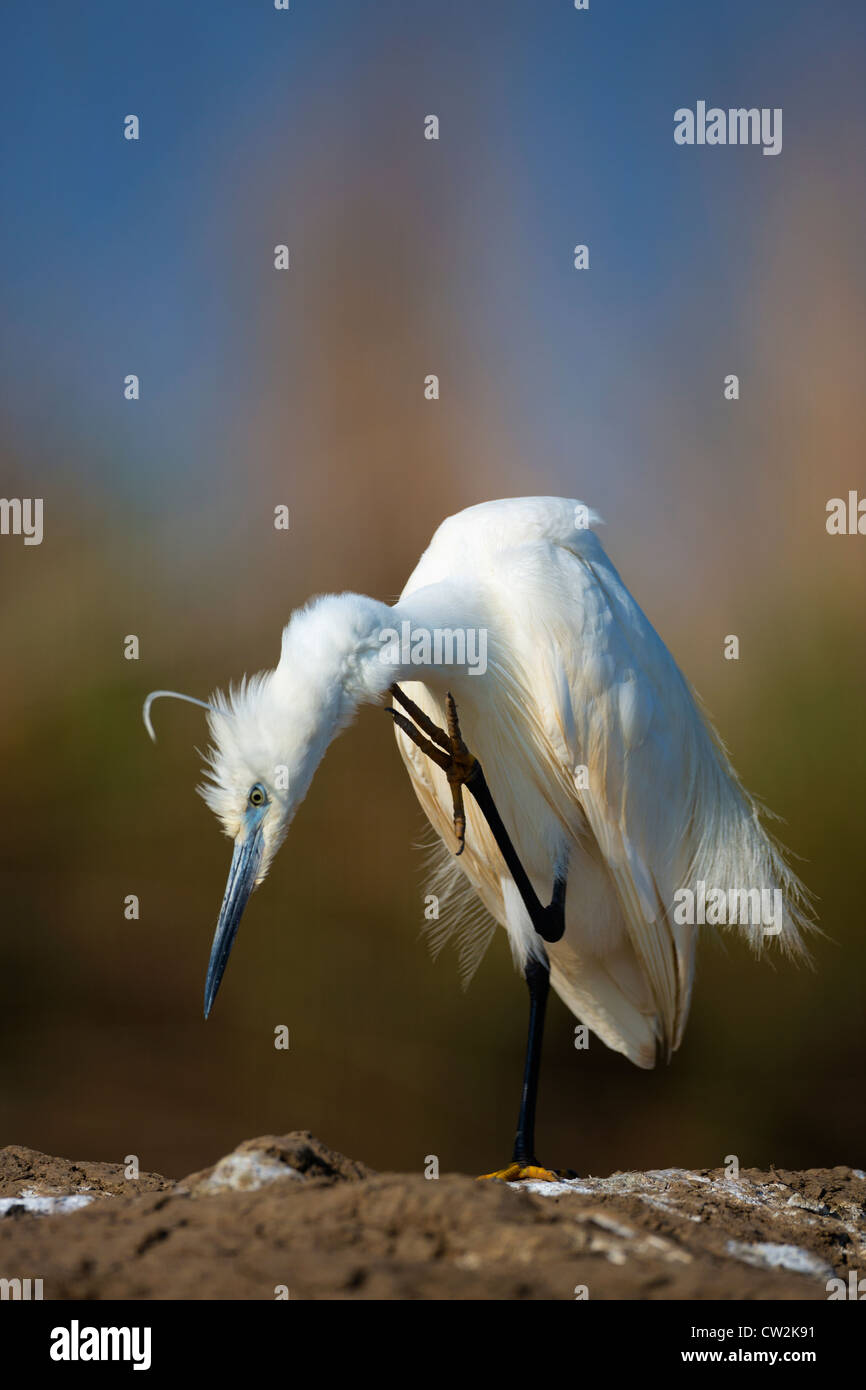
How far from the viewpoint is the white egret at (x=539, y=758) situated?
2191 millimetres

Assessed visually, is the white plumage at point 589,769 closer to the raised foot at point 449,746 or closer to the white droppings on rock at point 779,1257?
the raised foot at point 449,746

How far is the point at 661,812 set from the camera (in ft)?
8.96

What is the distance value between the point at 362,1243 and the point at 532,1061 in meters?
1.46

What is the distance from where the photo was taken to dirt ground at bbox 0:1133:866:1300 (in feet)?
4.26

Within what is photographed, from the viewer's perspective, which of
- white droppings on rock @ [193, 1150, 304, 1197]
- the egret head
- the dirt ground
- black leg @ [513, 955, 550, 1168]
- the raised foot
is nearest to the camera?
the dirt ground

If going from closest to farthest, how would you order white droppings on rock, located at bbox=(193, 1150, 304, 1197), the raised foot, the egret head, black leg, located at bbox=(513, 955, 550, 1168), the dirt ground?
1. the dirt ground
2. white droppings on rock, located at bbox=(193, 1150, 304, 1197)
3. the egret head
4. the raised foot
5. black leg, located at bbox=(513, 955, 550, 1168)

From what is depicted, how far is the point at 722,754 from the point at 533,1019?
0.79 metres

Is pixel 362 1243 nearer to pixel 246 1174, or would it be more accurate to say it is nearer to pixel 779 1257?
pixel 246 1174

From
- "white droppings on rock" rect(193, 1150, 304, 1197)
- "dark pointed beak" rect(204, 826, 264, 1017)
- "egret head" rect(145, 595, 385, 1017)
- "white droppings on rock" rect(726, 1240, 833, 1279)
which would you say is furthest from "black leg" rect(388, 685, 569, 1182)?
"white droppings on rock" rect(193, 1150, 304, 1197)

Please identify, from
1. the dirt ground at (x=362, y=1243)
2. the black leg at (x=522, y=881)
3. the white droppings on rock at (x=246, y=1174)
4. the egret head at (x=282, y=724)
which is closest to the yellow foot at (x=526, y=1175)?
the black leg at (x=522, y=881)

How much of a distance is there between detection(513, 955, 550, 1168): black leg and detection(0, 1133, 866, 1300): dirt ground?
0.87 metres

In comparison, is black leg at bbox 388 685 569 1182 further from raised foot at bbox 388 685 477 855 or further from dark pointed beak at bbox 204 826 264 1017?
dark pointed beak at bbox 204 826 264 1017

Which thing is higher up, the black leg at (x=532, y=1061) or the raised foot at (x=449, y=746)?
the raised foot at (x=449, y=746)
